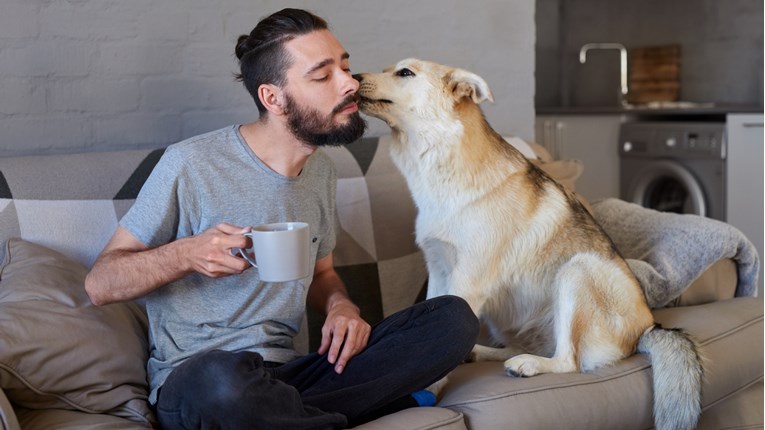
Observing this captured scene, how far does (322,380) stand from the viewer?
67.7 inches

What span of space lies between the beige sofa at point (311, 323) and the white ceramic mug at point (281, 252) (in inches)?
15.0

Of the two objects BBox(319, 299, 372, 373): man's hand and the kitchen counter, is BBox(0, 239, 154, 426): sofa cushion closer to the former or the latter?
BBox(319, 299, 372, 373): man's hand

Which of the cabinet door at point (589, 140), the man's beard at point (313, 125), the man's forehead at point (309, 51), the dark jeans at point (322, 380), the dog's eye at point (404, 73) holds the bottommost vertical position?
the dark jeans at point (322, 380)

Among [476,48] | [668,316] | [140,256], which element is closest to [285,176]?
[140,256]

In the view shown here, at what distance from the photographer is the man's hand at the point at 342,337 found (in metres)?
1.72

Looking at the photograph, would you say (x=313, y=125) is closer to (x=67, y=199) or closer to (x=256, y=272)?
(x=256, y=272)

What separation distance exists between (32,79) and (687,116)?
143 inches

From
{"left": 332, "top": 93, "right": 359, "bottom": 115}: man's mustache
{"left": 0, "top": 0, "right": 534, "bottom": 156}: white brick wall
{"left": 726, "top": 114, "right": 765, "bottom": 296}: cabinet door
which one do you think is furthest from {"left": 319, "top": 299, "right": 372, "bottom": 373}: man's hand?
{"left": 726, "top": 114, "right": 765, "bottom": 296}: cabinet door

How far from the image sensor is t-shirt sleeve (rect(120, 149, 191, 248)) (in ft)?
5.69

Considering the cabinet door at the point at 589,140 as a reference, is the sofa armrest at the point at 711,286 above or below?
below

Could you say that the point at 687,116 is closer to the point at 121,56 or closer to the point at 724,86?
the point at 724,86

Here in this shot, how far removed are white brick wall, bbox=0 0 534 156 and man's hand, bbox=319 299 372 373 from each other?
95 cm

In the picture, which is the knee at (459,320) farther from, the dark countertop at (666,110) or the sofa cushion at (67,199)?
the dark countertop at (666,110)

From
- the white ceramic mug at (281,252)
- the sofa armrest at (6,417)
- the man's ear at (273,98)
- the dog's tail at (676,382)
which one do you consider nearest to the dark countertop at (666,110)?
the dog's tail at (676,382)
